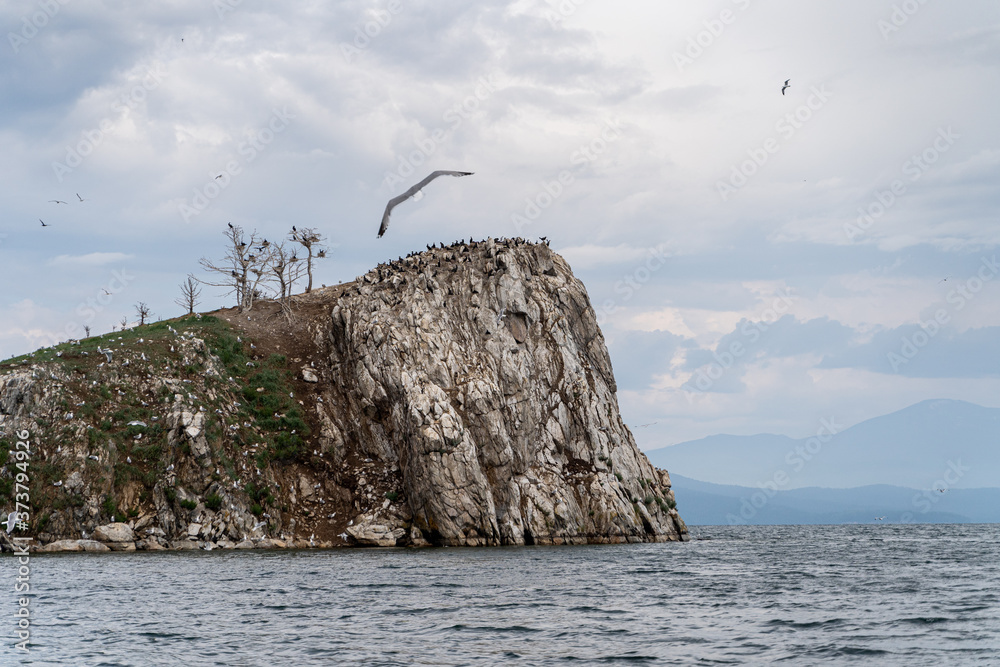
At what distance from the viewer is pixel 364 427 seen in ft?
238

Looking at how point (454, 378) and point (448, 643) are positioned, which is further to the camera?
point (454, 378)

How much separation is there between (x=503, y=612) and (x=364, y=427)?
1763 inches

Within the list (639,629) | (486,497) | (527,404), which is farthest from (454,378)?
(639,629)

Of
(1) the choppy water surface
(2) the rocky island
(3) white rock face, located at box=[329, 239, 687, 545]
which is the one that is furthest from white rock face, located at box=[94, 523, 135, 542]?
(3) white rock face, located at box=[329, 239, 687, 545]

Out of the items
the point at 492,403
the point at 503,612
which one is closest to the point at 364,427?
the point at 492,403

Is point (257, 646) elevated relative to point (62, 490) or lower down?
lower down

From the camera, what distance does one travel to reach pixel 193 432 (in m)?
64.8

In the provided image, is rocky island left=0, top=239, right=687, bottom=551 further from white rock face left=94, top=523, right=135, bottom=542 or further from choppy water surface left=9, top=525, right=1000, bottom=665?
choppy water surface left=9, top=525, right=1000, bottom=665

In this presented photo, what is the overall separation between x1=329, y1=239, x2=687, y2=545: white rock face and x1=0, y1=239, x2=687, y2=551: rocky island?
16cm

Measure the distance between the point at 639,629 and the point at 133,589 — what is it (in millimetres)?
22187

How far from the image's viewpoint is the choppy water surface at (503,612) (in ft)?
74.3

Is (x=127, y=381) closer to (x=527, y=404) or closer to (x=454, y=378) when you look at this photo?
(x=454, y=378)

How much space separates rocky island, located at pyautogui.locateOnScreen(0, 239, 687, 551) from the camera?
60938mm

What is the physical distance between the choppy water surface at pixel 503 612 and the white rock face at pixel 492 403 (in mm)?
12677
